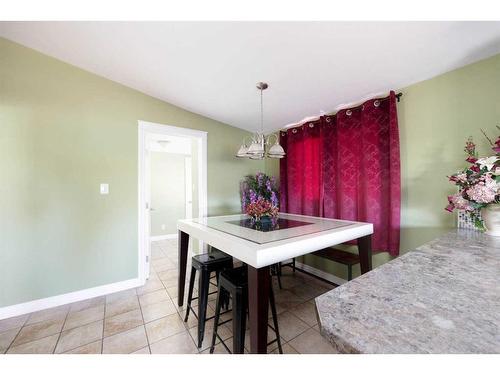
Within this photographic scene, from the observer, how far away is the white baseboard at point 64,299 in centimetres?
193

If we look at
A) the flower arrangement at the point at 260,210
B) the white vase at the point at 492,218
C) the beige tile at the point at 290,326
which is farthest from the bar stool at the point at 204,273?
the white vase at the point at 492,218

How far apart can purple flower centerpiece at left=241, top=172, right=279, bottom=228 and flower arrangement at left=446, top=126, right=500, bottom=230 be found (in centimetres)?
139

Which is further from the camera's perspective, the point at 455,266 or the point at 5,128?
the point at 5,128

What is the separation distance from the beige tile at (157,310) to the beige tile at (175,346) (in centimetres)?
37

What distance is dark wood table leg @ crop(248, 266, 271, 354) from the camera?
1.15m

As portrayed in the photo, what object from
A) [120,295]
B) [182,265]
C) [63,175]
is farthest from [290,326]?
[63,175]

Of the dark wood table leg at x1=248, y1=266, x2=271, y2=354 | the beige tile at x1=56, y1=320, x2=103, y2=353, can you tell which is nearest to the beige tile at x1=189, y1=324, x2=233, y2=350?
the dark wood table leg at x1=248, y1=266, x2=271, y2=354

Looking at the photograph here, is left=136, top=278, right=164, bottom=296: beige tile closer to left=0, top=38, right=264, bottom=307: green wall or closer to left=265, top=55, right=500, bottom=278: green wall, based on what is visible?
left=0, top=38, right=264, bottom=307: green wall
